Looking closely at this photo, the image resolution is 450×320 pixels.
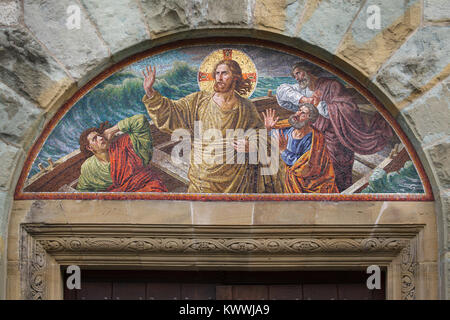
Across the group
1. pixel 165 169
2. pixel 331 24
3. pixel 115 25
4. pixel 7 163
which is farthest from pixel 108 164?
pixel 331 24

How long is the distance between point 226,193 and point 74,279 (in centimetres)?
113

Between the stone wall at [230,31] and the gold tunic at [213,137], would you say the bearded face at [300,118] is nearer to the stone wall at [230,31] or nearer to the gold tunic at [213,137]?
the gold tunic at [213,137]

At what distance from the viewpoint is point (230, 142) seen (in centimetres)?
446

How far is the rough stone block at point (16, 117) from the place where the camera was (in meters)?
4.27

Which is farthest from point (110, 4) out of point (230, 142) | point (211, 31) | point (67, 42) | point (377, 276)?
point (377, 276)

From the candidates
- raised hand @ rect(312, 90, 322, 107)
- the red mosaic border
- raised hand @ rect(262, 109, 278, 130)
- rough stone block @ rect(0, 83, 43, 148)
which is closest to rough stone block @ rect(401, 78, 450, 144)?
the red mosaic border

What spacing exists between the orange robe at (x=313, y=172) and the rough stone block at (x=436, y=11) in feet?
3.26

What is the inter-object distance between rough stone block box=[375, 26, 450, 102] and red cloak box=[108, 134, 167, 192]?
156cm

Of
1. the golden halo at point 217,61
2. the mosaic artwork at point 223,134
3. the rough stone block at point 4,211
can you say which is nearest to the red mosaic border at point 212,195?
the mosaic artwork at point 223,134

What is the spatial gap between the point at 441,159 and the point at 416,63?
61cm

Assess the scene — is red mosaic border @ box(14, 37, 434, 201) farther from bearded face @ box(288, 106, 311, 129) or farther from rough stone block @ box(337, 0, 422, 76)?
bearded face @ box(288, 106, 311, 129)

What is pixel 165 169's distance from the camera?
4441 millimetres

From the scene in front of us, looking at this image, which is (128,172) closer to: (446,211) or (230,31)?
(230,31)

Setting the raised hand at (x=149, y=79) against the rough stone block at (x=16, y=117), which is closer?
the rough stone block at (x=16, y=117)
